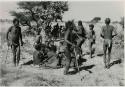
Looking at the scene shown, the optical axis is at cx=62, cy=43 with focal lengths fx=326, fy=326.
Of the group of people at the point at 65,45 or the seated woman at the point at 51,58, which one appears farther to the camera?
the seated woman at the point at 51,58

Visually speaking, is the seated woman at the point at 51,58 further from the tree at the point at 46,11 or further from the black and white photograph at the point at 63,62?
the tree at the point at 46,11

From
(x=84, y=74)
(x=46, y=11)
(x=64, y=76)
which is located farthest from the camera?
(x=46, y=11)

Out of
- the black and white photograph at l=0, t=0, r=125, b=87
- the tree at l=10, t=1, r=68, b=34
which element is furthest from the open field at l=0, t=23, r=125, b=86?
the tree at l=10, t=1, r=68, b=34

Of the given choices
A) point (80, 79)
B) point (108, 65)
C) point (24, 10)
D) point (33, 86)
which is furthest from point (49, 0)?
point (33, 86)

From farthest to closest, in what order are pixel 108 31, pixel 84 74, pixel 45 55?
pixel 45 55
pixel 108 31
pixel 84 74

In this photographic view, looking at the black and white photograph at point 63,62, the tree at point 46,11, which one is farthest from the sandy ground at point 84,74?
the tree at point 46,11

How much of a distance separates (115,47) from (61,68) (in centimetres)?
691

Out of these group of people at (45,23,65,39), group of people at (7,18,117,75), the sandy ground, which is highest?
group of people at (7,18,117,75)

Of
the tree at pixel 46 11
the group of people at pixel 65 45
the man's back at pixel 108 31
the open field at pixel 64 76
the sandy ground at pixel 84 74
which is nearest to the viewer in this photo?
the open field at pixel 64 76

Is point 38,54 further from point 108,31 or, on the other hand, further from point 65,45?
point 108,31

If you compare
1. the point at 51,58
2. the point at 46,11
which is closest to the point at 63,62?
the point at 51,58

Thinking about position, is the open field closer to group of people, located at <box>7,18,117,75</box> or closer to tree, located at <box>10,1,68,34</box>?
group of people, located at <box>7,18,117,75</box>

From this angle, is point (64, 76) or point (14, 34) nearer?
point (64, 76)

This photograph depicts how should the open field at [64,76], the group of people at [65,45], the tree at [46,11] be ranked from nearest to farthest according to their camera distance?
1. the open field at [64,76]
2. the group of people at [65,45]
3. the tree at [46,11]
